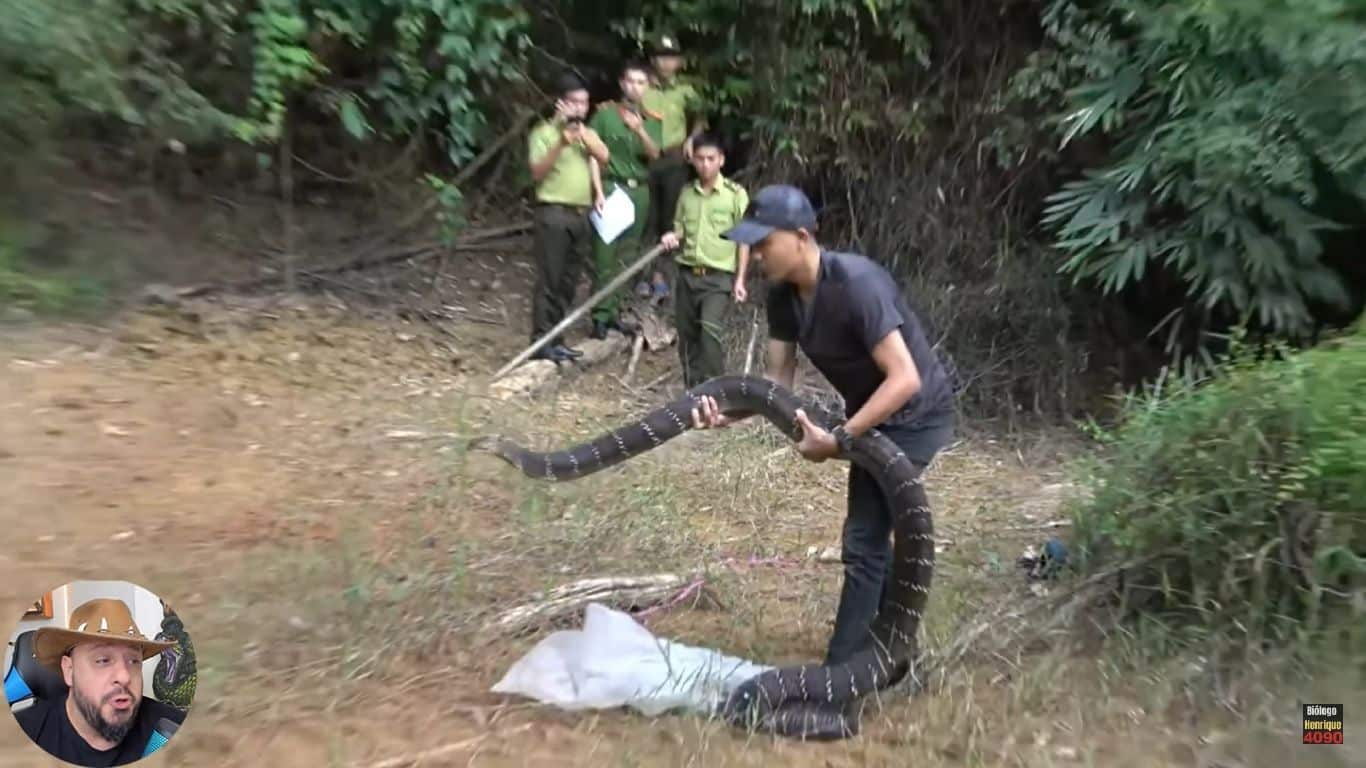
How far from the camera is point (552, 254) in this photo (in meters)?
7.84

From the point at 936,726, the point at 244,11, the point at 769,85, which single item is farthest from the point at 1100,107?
the point at 244,11

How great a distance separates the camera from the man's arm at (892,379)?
3.23 meters

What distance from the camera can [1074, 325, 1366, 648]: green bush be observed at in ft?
11.6

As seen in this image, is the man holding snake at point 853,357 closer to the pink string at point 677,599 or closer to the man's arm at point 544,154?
the pink string at point 677,599

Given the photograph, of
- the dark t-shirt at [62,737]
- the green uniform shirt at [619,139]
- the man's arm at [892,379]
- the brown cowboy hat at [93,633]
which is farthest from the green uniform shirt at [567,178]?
the dark t-shirt at [62,737]

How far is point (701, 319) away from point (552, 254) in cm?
119

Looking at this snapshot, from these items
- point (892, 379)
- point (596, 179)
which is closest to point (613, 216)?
point (596, 179)

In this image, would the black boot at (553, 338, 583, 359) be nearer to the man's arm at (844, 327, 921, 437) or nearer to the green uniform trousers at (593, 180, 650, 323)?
the green uniform trousers at (593, 180, 650, 323)

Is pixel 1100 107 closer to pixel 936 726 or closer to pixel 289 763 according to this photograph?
pixel 936 726

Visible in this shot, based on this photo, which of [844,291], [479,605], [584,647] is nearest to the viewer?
[844,291]

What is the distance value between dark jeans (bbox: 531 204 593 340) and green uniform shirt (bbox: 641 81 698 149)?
1073mm

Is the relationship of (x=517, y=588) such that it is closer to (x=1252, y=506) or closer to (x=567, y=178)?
(x=1252, y=506)

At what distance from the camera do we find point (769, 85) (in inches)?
331

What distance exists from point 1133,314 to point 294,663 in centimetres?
629
